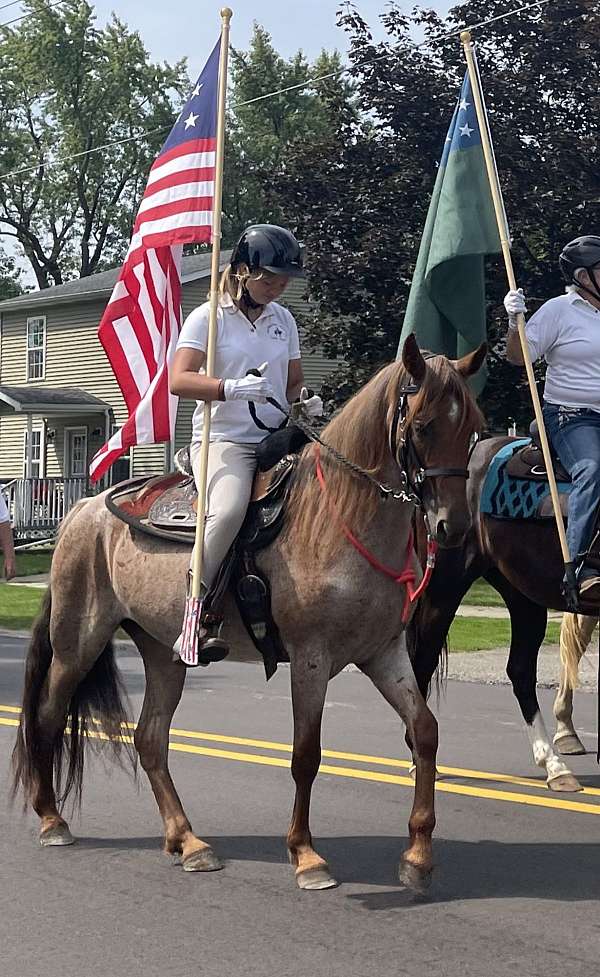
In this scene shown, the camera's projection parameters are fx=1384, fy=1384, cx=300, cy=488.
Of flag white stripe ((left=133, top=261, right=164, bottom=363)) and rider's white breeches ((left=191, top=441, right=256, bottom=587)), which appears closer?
rider's white breeches ((left=191, top=441, right=256, bottom=587))

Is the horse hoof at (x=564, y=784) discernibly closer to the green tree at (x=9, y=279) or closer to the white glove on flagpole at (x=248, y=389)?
the white glove on flagpole at (x=248, y=389)

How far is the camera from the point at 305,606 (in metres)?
5.69

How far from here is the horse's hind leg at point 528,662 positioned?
8009 mm

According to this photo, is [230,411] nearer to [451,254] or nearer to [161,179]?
[161,179]

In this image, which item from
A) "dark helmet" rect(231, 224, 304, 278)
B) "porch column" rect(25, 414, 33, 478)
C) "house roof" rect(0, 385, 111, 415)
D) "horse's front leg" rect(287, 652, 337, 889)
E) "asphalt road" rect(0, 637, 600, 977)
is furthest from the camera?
"porch column" rect(25, 414, 33, 478)

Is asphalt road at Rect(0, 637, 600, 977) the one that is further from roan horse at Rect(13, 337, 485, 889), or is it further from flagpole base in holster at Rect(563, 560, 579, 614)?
flagpole base in holster at Rect(563, 560, 579, 614)

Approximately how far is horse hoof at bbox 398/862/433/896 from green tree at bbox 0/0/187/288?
61.1m

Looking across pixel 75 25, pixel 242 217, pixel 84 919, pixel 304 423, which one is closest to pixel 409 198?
pixel 304 423

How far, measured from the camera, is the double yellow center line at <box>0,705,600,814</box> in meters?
7.38

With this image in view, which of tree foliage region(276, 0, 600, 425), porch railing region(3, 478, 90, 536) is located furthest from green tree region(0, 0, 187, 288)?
tree foliage region(276, 0, 600, 425)

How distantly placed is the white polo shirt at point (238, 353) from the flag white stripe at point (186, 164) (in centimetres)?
87

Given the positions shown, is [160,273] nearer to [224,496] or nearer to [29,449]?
[224,496]

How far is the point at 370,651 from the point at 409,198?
790 inches

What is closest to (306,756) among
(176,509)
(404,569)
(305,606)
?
(305,606)
